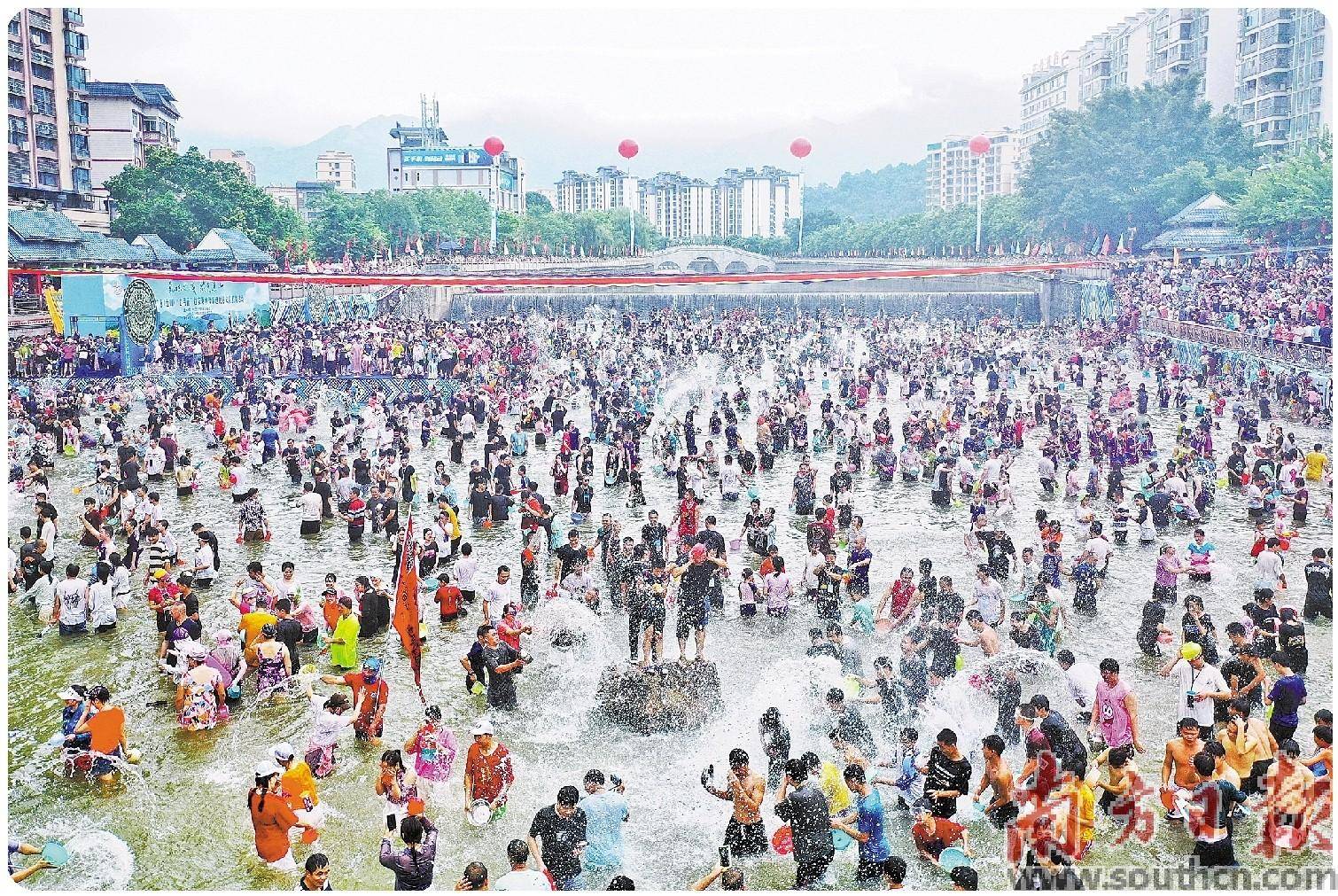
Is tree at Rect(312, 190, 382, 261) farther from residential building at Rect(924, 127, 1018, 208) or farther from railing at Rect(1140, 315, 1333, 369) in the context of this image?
residential building at Rect(924, 127, 1018, 208)

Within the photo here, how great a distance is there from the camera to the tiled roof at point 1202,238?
40.2 meters

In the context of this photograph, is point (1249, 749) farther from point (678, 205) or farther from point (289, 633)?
point (678, 205)

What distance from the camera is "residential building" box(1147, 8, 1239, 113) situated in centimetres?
6353

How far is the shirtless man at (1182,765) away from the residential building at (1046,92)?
357ft

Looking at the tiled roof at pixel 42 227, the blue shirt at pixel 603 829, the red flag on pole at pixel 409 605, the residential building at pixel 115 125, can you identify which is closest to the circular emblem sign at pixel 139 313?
the tiled roof at pixel 42 227

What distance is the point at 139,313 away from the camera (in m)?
23.8

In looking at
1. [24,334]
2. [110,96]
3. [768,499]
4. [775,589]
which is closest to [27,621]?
[775,589]

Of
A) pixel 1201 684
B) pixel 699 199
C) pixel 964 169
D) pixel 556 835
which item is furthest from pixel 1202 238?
pixel 964 169

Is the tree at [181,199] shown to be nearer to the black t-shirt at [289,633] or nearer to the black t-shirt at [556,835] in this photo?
the black t-shirt at [289,633]

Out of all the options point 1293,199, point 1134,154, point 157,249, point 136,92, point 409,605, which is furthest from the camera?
point 136,92

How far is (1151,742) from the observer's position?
30.3ft

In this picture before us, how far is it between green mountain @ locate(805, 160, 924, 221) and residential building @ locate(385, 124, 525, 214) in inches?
2608

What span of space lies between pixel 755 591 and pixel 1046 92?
408ft

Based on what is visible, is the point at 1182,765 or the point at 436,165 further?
the point at 436,165
